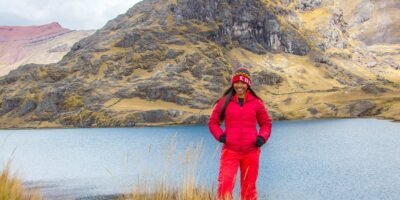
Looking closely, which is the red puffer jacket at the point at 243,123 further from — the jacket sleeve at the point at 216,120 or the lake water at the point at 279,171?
the lake water at the point at 279,171

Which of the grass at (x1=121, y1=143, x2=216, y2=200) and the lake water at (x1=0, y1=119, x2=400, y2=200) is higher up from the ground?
the grass at (x1=121, y1=143, x2=216, y2=200)

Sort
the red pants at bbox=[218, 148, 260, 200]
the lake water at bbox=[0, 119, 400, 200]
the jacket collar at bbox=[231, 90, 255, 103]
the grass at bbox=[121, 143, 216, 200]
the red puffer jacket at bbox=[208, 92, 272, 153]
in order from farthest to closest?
the lake water at bbox=[0, 119, 400, 200] → the jacket collar at bbox=[231, 90, 255, 103] → the red puffer jacket at bbox=[208, 92, 272, 153] → the red pants at bbox=[218, 148, 260, 200] → the grass at bbox=[121, 143, 216, 200]

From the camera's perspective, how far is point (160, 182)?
978 cm

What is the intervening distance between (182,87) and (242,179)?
182 meters

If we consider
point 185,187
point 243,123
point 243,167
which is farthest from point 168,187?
point 243,123

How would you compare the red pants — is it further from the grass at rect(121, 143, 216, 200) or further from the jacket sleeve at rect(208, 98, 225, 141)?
the grass at rect(121, 143, 216, 200)

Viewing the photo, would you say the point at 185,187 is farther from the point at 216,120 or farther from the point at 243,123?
the point at 243,123

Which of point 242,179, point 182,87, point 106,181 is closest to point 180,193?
point 242,179

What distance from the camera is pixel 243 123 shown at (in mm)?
10734

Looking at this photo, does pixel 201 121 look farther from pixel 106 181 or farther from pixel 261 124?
pixel 261 124

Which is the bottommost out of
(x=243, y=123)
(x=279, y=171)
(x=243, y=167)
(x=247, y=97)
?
(x=279, y=171)

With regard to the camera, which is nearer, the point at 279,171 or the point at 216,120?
the point at 216,120

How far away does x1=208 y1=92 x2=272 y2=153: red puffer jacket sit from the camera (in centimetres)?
1063

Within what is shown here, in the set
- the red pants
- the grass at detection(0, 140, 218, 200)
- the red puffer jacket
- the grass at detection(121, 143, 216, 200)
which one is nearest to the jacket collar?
the red puffer jacket
